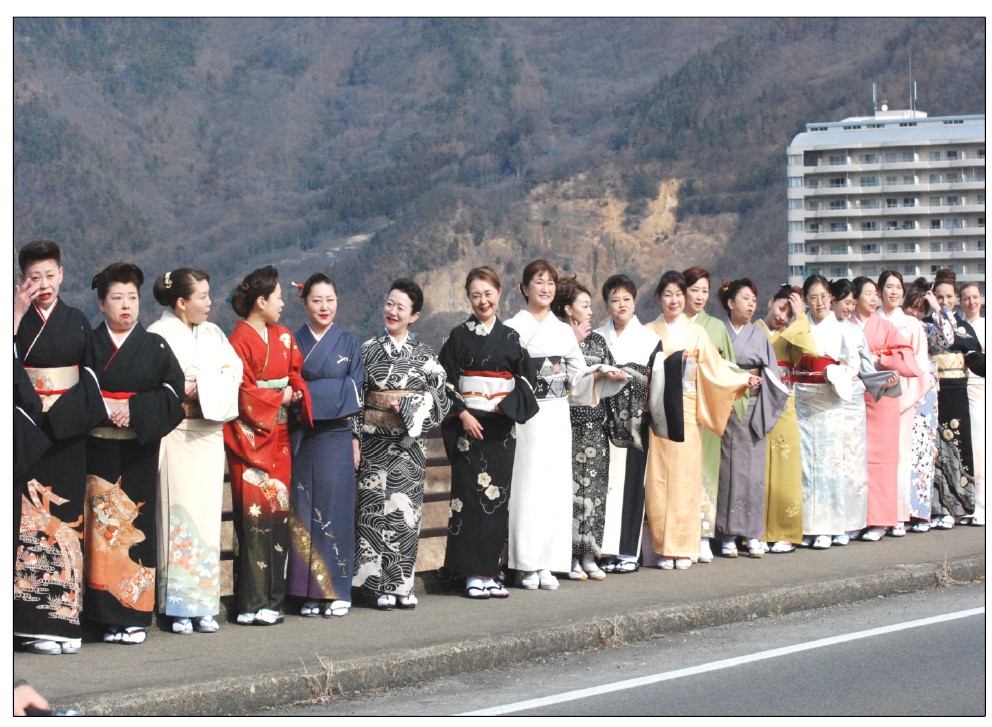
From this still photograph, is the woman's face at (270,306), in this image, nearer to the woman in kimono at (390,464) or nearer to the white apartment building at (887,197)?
the woman in kimono at (390,464)

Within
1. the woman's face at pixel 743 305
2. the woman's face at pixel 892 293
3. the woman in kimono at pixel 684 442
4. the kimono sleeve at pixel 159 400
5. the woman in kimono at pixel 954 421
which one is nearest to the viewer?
the kimono sleeve at pixel 159 400

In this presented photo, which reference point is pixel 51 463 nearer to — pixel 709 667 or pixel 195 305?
pixel 195 305

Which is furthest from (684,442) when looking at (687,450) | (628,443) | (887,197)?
(887,197)

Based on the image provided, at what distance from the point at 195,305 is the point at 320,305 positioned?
0.64 metres

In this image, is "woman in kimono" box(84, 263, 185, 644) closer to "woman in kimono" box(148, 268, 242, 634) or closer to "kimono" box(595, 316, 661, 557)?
"woman in kimono" box(148, 268, 242, 634)

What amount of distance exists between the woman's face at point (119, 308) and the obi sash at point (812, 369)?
191 inches

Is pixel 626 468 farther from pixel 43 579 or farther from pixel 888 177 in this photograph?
pixel 888 177

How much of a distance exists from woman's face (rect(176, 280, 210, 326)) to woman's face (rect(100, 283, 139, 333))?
39 centimetres

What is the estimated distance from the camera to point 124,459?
6.38 meters

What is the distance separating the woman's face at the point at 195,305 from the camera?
22.1 ft

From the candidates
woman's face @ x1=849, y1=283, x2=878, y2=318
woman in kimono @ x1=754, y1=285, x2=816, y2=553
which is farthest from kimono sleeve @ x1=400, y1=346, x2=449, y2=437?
woman's face @ x1=849, y1=283, x2=878, y2=318

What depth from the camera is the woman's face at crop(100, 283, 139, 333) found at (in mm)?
6293

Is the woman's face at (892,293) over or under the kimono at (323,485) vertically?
over

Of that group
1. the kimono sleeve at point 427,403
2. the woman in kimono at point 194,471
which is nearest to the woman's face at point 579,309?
the kimono sleeve at point 427,403
